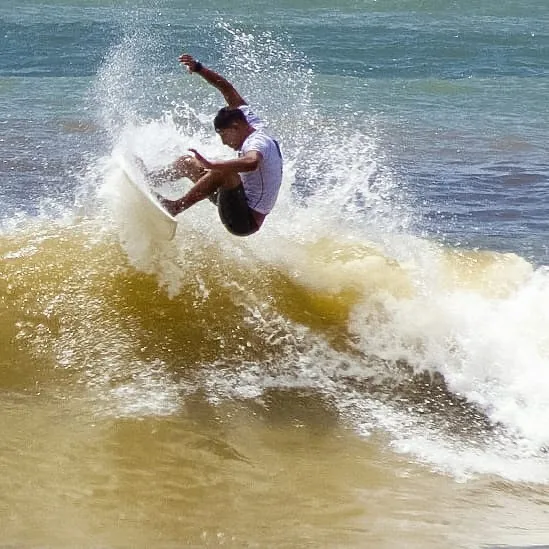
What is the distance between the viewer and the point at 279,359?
23.2 ft

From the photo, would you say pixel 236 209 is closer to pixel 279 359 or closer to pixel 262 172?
pixel 262 172

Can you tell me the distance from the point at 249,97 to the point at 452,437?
31.5 ft

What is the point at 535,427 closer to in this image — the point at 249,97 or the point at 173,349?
the point at 173,349

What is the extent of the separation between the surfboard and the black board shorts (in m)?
0.37

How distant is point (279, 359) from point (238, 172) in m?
1.37

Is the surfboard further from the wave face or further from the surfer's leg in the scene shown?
the surfer's leg

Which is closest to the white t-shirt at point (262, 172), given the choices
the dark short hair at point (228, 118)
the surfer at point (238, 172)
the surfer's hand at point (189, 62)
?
the surfer at point (238, 172)

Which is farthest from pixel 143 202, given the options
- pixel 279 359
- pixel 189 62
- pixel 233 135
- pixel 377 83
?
pixel 377 83

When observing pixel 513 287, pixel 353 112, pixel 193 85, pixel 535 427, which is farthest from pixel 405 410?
pixel 193 85

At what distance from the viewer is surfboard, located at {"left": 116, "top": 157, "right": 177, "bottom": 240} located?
713 centimetres

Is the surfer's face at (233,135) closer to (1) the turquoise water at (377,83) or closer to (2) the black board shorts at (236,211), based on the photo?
(2) the black board shorts at (236,211)

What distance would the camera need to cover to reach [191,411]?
20.8 feet

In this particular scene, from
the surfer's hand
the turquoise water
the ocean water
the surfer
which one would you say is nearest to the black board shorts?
the surfer

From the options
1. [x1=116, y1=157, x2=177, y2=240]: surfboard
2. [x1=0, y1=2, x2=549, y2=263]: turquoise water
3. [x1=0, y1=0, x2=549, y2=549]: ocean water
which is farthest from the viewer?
[x1=0, y1=2, x2=549, y2=263]: turquoise water
